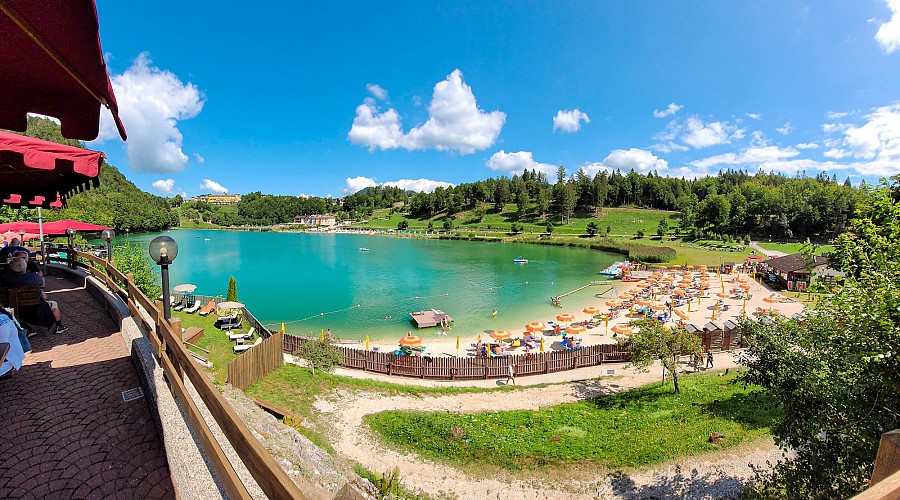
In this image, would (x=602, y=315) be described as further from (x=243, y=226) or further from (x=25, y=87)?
(x=243, y=226)

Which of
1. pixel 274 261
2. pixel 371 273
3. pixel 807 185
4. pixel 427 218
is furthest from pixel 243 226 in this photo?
pixel 807 185

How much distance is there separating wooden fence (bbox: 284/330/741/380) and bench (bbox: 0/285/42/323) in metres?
11.0

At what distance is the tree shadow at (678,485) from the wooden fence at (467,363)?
8113 mm

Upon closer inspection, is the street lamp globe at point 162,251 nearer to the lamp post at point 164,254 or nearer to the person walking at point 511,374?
the lamp post at point 164,254

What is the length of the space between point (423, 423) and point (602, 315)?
21217 millimetres

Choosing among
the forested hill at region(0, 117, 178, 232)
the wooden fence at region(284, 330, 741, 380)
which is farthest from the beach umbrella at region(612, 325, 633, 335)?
the forested hill at region(0, 117, 178, 232)

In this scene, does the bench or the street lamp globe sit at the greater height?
the street lamp globe

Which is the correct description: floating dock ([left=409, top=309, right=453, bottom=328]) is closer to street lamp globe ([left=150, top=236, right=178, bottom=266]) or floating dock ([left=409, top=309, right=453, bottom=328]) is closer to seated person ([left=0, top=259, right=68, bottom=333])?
seated person ([left=0, top=259, right=68, bottom=333])

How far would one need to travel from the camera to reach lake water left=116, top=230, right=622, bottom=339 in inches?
1210

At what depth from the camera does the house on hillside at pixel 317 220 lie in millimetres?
181062

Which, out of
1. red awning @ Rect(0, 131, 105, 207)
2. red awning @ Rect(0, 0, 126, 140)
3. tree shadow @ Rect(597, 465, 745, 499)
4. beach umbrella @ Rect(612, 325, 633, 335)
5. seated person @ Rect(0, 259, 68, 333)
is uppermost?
red awning @ Rect(0, 0, 126, 140)

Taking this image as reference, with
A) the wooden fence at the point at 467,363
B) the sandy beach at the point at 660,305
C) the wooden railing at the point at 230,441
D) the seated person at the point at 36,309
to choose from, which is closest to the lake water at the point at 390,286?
the sandy beach at the point at 660,305

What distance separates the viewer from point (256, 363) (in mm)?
14156

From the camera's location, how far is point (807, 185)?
376ft
